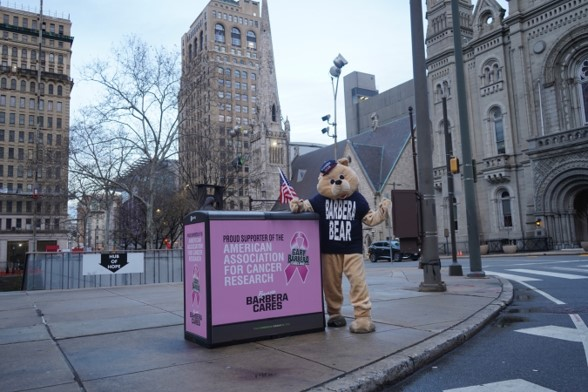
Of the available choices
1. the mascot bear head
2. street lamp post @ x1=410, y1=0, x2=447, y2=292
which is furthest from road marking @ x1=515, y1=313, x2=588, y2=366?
street lamp post @ x1=410, y1=0, x2=447, y2=292

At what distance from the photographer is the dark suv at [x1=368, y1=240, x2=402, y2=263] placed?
114 feet

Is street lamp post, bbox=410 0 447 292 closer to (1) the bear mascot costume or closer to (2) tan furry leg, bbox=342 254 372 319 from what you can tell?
(1) the bear mascot costume

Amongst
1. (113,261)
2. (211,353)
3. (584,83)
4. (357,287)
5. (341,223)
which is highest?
(584,83)

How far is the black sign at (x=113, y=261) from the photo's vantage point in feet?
48.8

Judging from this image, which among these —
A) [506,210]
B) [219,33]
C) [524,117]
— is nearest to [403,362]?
[524,117]

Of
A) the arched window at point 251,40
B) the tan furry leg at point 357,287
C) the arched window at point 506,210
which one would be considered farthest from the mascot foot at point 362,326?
the arched window at point 251,40

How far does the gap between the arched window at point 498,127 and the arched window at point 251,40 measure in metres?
71.3

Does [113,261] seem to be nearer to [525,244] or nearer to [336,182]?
[336,182]

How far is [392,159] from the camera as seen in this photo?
58719 millimetres

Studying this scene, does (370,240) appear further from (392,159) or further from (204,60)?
(204,60)

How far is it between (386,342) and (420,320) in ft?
4.64

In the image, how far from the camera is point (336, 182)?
17.7 feet

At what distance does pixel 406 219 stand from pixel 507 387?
494cm

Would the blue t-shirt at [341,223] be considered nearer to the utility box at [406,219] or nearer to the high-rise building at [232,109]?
the high-rise building at [232,109]
